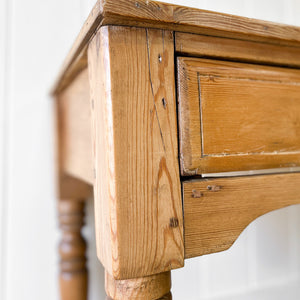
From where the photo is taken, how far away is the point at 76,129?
63cm

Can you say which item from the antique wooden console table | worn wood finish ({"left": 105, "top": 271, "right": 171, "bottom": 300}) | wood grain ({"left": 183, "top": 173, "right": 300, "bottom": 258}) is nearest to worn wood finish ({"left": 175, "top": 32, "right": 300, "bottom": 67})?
the antique wooden console table

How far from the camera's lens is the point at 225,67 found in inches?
15.1

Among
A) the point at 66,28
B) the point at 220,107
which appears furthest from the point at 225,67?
the point at 66,28

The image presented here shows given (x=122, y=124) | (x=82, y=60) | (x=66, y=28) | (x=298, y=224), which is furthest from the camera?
(x=298, y=224)

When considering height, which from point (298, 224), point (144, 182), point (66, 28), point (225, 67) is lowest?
point (298, 224)

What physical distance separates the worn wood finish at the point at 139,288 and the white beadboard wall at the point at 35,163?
527mm

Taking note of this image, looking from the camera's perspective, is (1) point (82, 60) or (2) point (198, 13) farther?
(1) point (82, 60)

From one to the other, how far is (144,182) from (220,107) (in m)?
0.12

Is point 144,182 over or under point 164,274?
over

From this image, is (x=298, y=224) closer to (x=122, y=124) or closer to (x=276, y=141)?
(x=276, y=141)

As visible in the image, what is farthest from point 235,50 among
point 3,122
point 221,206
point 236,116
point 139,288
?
point 3,122

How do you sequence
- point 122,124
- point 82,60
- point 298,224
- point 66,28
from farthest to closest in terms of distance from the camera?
point 298,224, point 66,28, point 82,60, point 122,124

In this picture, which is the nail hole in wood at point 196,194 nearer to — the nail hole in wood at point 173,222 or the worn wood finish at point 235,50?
the nail hole in wood at point 173,222

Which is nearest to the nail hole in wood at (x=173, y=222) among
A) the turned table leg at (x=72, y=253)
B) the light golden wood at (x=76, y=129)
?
the light golden wood at (x=76, y=129)
